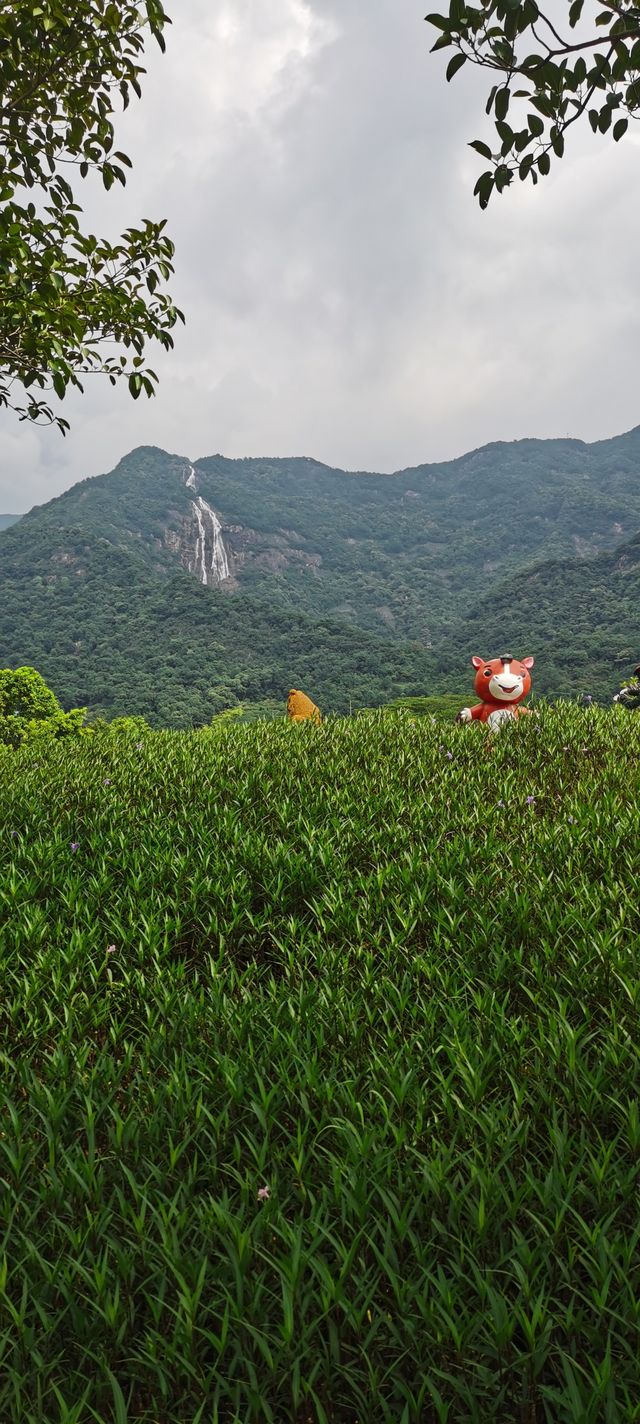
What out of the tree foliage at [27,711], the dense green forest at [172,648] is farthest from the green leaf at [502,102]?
the dense green forest at [172,648]

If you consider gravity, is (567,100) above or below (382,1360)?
above

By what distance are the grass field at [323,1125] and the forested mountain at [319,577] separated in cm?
3277

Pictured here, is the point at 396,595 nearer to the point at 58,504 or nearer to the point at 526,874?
the point at 58,504

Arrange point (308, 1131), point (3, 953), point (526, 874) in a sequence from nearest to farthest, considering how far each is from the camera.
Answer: point (308, 1131) < point (3, 953) < point (526, 874)

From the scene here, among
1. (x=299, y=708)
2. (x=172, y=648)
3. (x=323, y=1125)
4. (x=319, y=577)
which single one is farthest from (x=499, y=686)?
(x=319, y=577)

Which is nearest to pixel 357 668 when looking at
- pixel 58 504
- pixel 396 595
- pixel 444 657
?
pixel 444 657

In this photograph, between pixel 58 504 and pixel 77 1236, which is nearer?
pixel 77 1236

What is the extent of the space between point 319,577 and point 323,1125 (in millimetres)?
122261

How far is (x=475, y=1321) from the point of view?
4.48 feet

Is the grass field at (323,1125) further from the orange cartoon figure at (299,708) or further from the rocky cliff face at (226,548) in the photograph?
the rocky cliff face at (226,548)

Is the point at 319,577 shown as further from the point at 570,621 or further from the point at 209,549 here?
the point at 570,621

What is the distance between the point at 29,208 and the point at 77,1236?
17.3ft

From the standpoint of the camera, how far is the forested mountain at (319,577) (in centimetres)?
5666

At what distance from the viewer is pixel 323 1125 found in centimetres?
196
